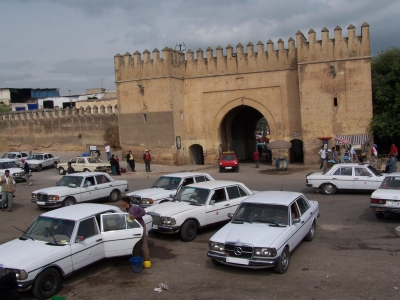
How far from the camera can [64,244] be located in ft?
27.1

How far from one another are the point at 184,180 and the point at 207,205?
3.39m

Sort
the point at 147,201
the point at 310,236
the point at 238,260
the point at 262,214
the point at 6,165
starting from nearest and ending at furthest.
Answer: the point at 238,260 → the point at 262,214 → the point at 310,236 → the point at 147,201 → the point at 6,165

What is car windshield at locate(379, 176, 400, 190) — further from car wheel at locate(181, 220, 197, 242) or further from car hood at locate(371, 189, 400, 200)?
car wheel at locate(181, 220, 197, 242)

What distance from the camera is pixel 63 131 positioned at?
133ft

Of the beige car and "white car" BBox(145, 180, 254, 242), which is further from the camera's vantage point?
the beige car

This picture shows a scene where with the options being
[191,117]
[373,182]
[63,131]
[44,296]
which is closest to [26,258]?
[44,296]

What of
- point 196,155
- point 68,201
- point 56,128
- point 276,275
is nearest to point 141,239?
point 276,275

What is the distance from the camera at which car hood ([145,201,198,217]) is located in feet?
35.6

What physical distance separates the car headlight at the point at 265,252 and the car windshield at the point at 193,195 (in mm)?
3514

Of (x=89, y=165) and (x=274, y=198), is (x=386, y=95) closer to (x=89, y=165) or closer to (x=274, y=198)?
(x=89, y=165)

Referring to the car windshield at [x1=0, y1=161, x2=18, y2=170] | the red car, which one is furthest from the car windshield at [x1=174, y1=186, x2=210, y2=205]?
the car windshield at [x1=0, y1=161, x2=18, y2=170]

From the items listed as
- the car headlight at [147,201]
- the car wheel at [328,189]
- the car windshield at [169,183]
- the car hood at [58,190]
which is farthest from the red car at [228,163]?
the car headlight at [147,201]

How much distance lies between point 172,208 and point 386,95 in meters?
22.7

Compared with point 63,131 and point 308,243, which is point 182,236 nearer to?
point 308,243
